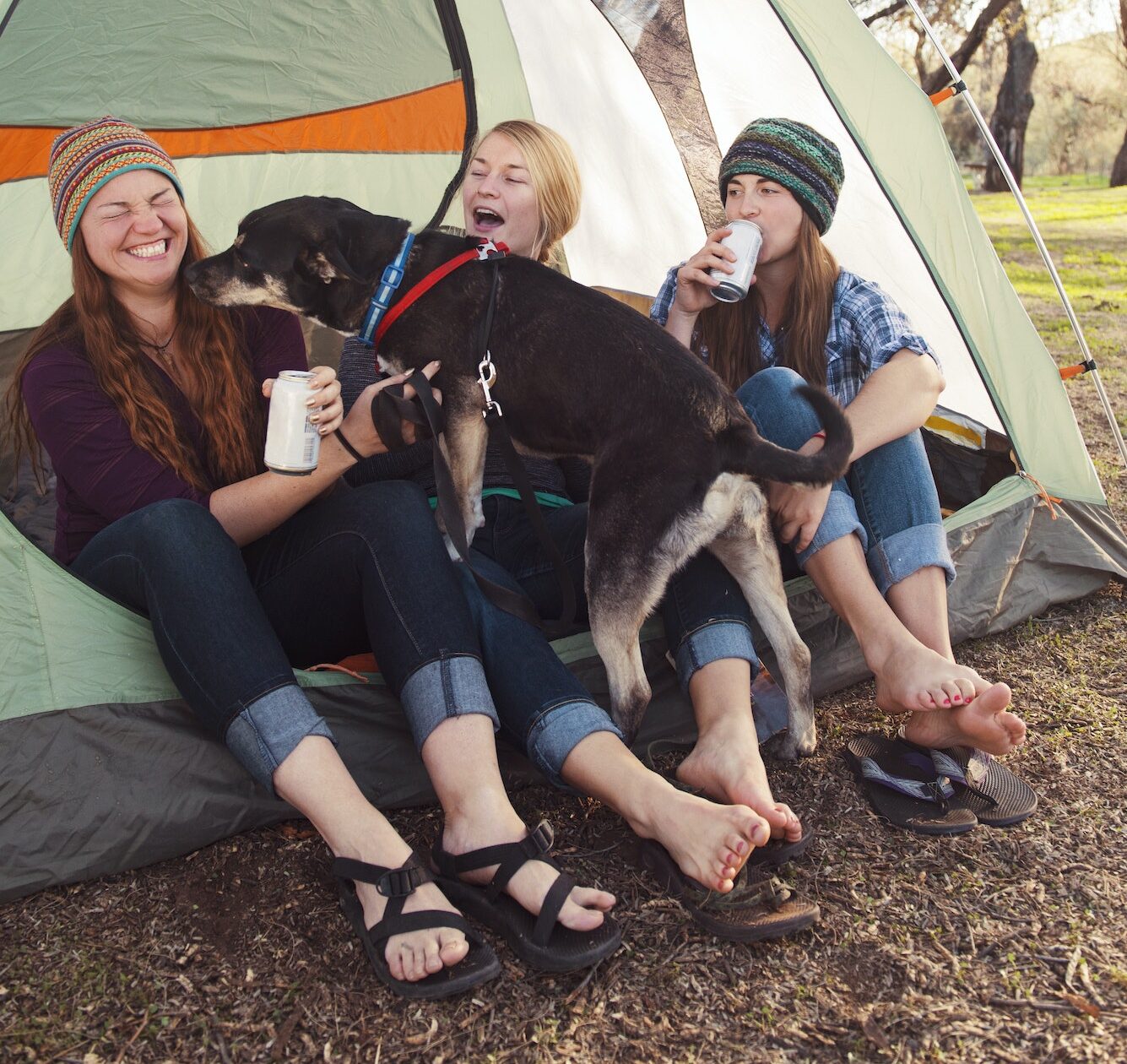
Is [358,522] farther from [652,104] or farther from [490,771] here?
[652,104]

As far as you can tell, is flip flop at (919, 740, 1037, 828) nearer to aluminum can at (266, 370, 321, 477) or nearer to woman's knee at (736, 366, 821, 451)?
woman's knee at (736, 366, 821, 451)

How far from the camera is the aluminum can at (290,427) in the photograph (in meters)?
2.16

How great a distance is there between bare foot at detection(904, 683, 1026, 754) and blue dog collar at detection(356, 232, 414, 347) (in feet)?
5.45

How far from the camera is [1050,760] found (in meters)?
2.76

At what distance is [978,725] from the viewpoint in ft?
7.97

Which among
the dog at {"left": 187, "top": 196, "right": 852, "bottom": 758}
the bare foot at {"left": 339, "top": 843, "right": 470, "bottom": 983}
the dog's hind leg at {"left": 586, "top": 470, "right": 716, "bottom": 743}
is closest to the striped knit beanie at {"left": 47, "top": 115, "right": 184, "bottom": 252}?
the dog at {"left": 187, "top": 196, "right": 852, "bottom": 758}

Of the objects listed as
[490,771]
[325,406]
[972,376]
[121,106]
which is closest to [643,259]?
[972,376]

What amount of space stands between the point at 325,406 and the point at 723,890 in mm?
1282

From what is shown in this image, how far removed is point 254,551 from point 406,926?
99 centimetres

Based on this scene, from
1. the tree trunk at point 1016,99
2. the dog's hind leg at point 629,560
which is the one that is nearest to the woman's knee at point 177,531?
the dog's hind leg at point 629,560

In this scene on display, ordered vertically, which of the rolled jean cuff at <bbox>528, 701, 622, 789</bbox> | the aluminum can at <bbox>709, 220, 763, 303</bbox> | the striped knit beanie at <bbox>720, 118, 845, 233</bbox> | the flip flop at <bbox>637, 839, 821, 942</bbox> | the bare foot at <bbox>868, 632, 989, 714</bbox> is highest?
the striped knit beanie at <bbox>720, 118, 845, 233</bbox>

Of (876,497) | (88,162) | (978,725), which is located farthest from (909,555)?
(88,162)

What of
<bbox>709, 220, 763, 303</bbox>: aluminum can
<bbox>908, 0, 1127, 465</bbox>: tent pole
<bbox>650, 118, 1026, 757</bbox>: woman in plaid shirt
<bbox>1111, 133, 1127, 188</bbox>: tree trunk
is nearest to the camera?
<bbox>650, 118, 1026, 757</bbox>: woman in plaid shirt

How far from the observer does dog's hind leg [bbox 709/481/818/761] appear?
8.46 ft
